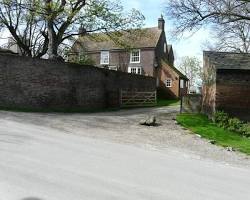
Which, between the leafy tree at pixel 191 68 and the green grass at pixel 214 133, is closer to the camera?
the green grass at pixel 214 133

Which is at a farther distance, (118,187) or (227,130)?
(227,130)

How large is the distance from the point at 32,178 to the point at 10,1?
83.4ft

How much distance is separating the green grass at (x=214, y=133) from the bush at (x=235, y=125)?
0.74 metres

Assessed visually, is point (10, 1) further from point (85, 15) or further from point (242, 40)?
point (242, 40)

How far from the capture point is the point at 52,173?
974 centimetres

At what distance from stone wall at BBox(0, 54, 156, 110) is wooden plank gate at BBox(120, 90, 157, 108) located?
43.8 inches

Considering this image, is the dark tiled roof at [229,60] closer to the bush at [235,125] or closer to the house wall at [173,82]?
the bush at [235,125]

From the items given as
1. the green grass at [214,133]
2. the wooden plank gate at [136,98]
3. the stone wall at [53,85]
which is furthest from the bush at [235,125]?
the wooden plank gate at [136,98]

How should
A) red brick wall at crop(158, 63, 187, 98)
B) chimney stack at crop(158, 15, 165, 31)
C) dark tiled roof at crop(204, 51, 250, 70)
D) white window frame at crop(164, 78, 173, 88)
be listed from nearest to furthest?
1. dark tiled roof at crop(204, 51, 250, 70)
2. red brick wall at crop(158, 63, 187, 98)
3. white window frame at crop(164, 78, 173, 88)
4. chimney stack at crop(158, 15, 165, 31)

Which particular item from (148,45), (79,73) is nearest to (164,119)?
(79,73)

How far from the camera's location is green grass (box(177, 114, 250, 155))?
18.7 m

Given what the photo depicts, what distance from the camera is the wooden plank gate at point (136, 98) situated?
3656 cm

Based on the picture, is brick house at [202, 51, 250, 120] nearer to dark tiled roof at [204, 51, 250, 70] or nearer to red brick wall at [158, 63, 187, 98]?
dark tiled roof at [204, 51, 250, 70]

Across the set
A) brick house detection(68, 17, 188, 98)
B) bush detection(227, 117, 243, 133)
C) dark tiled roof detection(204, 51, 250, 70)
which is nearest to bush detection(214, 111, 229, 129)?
bush detection(227, 117, 243, 133)
